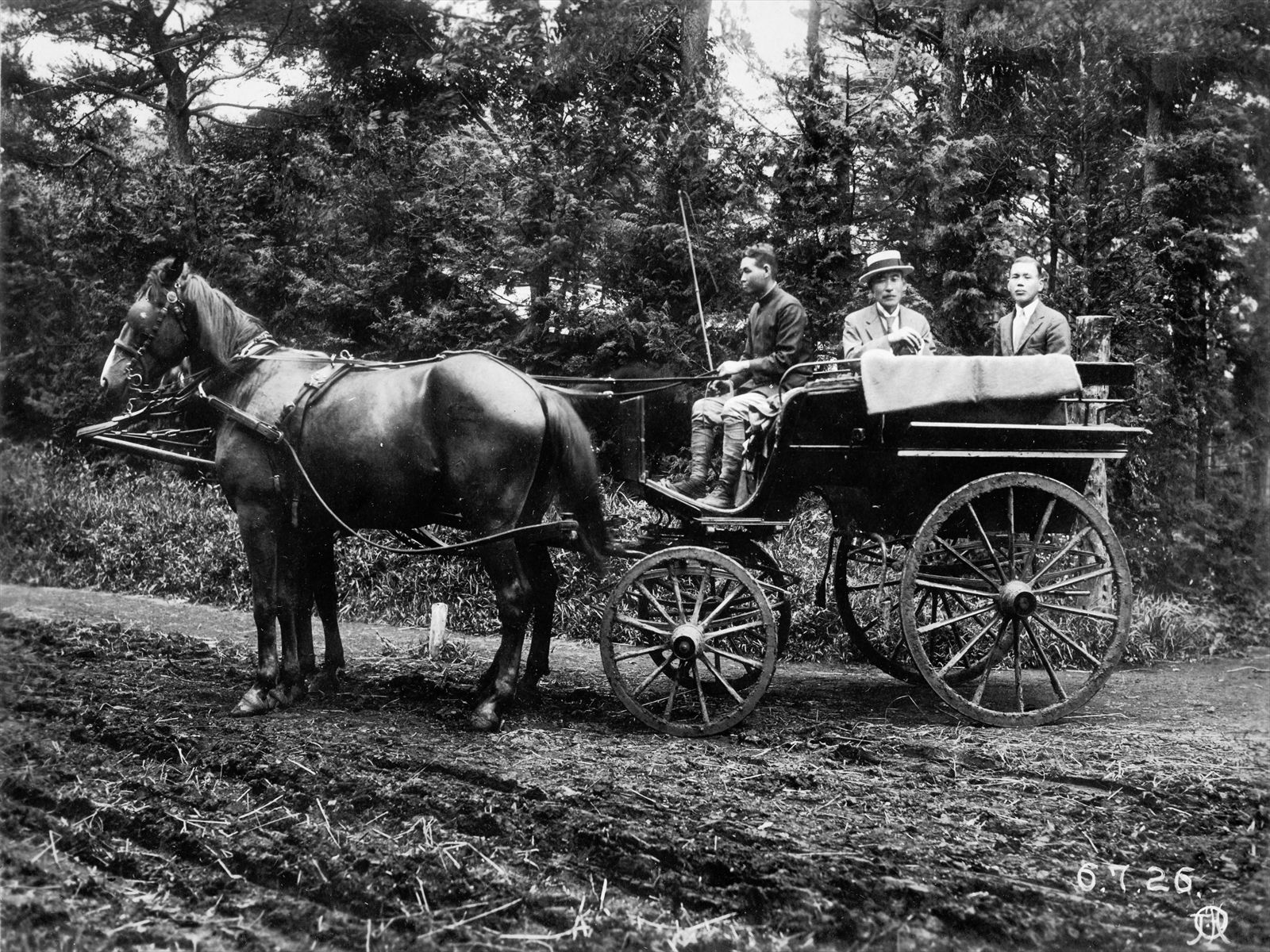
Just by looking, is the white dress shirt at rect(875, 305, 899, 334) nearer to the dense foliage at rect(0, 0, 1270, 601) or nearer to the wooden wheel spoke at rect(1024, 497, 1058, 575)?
the wooden wheel spoke at rect(1024, 497, 1058, 575)

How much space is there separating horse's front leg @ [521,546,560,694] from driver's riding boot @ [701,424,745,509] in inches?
39.8

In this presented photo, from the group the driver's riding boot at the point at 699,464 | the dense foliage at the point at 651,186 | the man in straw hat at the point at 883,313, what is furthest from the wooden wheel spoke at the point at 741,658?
the dense foliage at the point at 651,186

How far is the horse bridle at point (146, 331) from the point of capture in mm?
5094

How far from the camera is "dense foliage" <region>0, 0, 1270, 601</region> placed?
6.46 m

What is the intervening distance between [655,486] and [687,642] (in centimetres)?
89

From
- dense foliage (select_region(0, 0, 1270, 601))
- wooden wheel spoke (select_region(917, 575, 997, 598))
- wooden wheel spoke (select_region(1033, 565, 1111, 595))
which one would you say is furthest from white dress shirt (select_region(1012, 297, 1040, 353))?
dense foliage (select_region(0, 0, 1270, 601))

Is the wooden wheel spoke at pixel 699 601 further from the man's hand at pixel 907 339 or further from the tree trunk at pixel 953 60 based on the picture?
the tree trunk at pixel 953 60

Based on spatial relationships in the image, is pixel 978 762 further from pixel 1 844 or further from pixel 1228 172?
pixel 1228 172

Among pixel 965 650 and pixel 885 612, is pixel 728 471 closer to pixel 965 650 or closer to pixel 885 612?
pixel 965 650

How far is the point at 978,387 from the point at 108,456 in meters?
8.25

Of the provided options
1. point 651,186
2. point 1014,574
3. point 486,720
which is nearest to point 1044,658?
point 1014,574

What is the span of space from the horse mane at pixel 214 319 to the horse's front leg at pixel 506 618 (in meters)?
1.94

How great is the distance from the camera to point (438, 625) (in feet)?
22.3

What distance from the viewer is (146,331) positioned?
5109 mm
